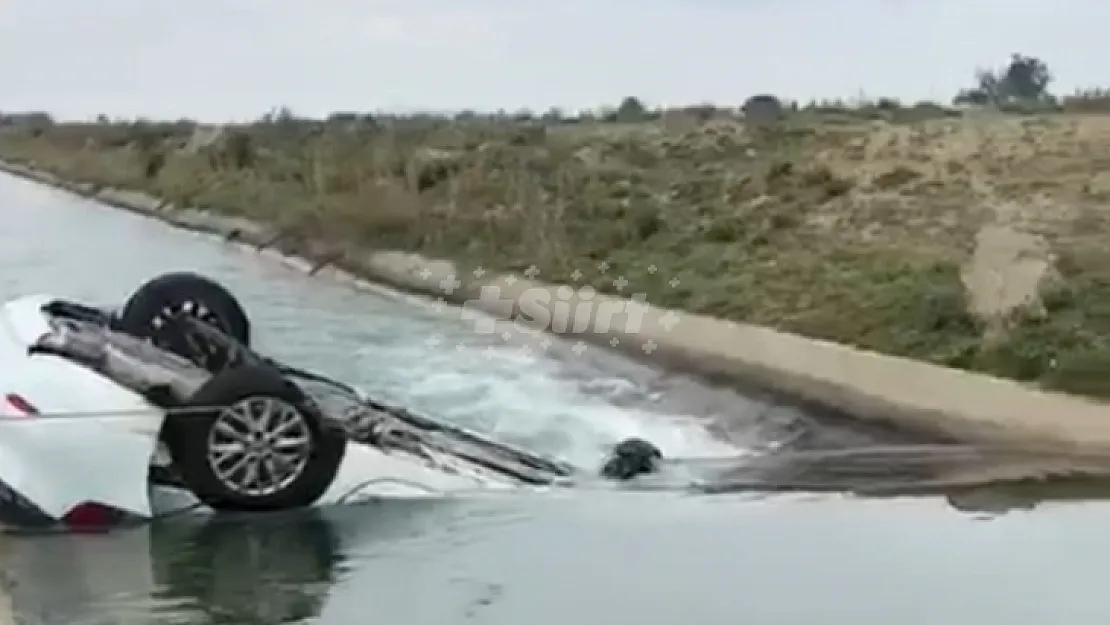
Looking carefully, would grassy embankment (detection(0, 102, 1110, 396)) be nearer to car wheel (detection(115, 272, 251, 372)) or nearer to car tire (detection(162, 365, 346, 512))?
car wheel (detection(115, 272, 251, 372))

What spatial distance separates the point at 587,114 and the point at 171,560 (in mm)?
114598

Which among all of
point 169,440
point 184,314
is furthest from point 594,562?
point 184,314

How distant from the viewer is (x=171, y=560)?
12047 mm

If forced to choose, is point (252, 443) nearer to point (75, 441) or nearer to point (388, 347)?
point (75, 441)

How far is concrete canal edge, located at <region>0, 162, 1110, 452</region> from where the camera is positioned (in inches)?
726

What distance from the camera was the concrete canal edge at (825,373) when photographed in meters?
18.4

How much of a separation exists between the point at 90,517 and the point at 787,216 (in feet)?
96.9

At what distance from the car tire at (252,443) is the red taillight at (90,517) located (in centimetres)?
49

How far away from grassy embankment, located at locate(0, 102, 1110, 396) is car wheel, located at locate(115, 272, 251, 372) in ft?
27.4

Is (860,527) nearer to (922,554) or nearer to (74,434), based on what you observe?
(922,554)

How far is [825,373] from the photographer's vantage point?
22.3m

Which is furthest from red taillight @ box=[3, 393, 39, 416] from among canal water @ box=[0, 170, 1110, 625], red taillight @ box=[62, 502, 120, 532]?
canal water @ box=[0, 170, 1110, 625]

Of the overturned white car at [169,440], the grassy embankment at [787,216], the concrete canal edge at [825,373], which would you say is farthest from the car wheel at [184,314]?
the grassy embankment at [787,216]

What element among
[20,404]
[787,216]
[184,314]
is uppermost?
[184,314]
